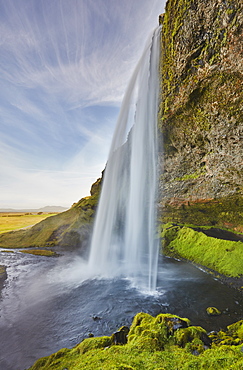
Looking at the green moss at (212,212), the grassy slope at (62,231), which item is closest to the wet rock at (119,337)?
the green moss at (212,212)

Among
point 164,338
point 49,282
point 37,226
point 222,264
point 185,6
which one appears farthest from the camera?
point 37,226

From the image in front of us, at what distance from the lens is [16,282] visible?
1603 cm

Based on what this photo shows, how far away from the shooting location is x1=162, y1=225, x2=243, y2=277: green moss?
56.3 feet

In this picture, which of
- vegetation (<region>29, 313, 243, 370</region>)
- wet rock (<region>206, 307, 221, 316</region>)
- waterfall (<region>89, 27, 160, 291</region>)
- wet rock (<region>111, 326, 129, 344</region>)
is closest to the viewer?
vegetation (<region>29, 313, 243, 370</region>)

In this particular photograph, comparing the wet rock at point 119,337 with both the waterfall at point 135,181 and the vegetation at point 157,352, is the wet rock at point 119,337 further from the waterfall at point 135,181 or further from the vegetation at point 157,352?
the waterfall at point 135,181

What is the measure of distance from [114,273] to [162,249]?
1075 cm

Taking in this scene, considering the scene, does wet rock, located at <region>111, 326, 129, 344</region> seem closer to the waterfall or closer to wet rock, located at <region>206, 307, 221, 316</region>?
wet rock, located at <region>206, 307, 221, 316</region>

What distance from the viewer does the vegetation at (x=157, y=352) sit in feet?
14.9

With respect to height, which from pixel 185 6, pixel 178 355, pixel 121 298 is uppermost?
pixel 185 6

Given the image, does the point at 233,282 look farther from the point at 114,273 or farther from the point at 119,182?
the point at 119,182

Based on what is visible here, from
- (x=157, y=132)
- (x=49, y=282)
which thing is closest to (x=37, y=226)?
(x=49, y=282)

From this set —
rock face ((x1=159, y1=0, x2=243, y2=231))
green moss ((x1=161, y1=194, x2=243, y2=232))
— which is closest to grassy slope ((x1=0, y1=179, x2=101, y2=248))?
green moss ((x1=161, y1=194, x2=243, y2=232))

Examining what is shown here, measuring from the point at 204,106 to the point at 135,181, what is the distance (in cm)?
1123

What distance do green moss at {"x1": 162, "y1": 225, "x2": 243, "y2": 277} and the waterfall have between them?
2952 mm
